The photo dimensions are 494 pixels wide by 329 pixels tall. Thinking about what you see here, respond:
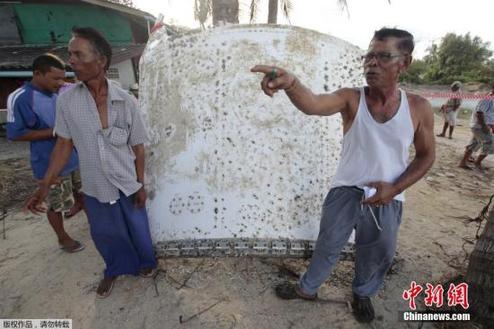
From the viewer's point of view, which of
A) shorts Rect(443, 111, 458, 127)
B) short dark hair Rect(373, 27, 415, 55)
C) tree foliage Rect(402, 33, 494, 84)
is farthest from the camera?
tree foliage Rect(402, 33, 494, 84)

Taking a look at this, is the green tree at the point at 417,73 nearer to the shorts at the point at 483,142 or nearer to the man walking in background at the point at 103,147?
the shorts at the point at 483,142

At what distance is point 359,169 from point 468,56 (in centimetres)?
3341

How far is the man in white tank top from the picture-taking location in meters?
1.54

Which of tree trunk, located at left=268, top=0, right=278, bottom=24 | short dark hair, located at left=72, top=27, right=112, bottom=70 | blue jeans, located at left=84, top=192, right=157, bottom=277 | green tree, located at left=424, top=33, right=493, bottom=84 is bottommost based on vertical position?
blue jeans, located at left=84, top=192, right=157, bottom=277

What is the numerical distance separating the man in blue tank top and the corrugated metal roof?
7.46 meters

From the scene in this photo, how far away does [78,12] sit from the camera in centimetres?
1192

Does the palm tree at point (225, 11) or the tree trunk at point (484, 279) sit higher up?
the palm tree at point (225, 11)

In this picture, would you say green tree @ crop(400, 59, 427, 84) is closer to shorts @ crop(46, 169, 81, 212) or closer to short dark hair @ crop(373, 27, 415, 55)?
short dark hair @ crop(373, 27, 415, 55)

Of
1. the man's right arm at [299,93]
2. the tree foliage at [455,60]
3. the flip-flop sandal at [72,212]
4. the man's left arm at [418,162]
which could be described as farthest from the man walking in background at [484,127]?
the tree foliage at [455,60]

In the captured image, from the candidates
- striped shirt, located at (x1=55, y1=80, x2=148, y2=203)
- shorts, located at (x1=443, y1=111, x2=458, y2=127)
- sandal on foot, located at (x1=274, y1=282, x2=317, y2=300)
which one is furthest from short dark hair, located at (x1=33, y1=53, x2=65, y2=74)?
shorts, located at (x1=443, y1=111, x2=458, y2=127)

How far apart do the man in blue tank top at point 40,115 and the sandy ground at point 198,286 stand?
572mm

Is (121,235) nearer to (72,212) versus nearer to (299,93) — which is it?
(299,93)

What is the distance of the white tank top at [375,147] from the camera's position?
1.58 m

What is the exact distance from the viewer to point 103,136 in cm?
186
